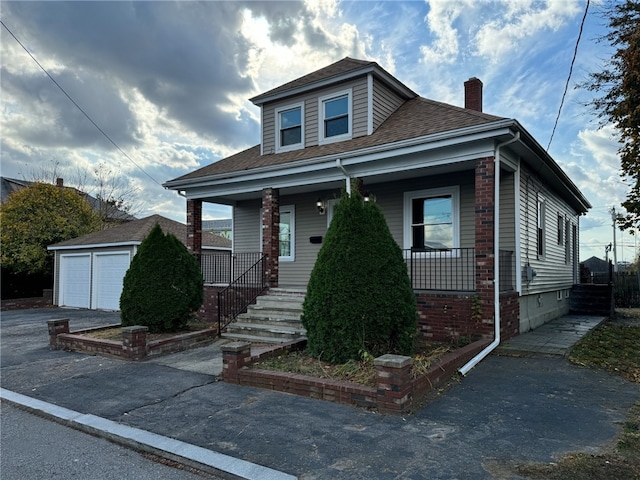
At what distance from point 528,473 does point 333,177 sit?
7196 mm

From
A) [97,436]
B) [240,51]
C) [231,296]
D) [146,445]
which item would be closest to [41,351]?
[231,296]

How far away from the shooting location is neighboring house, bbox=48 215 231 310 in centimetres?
1571

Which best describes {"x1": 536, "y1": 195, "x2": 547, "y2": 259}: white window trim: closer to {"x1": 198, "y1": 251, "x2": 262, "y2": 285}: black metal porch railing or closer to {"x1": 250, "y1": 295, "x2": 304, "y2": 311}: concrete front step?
{"x1": 250, "y1": 295, "x2": 304, "y2": 311}: concrete front step

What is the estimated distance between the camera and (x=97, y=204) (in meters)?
28.7

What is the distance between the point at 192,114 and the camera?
1647cm

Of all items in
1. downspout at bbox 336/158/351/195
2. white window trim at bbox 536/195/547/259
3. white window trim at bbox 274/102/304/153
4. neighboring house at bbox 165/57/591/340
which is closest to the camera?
neighboring house at bbox 165/57/591/340

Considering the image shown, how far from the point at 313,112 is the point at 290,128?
2.84 ft

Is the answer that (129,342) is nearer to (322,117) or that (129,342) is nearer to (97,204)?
(322,117)

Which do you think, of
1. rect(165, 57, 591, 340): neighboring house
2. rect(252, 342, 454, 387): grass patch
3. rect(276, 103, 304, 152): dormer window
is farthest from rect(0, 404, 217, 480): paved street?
rect(276, 103, 304, 152): dormer window

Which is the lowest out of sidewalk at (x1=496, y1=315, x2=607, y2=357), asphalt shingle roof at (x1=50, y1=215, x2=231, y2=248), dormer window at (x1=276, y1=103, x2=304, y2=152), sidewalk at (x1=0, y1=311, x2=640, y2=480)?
sidewalk at (x1=0, y1=311, x2=640, y2=480)

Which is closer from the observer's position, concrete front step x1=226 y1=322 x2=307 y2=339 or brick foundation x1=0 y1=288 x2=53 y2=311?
concrete front step x1=226 y1=322 x2=307 y2=339

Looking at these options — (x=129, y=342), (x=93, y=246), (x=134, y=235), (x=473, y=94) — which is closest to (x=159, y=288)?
(x=129, y=342)

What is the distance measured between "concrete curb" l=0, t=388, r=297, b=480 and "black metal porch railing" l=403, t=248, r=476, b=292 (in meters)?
6.12

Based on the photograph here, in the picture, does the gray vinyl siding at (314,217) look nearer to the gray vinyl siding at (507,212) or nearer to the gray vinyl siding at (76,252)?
the gray vinyl siding at (507,212)
